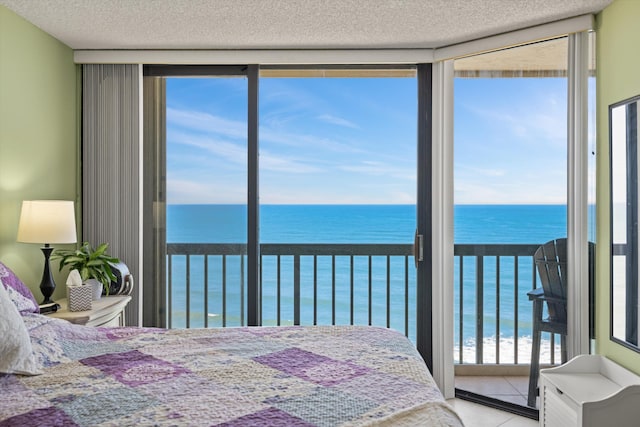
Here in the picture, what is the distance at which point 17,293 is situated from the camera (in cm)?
258

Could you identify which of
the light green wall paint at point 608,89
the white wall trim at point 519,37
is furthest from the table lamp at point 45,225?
the light green wall paint at point 608,89

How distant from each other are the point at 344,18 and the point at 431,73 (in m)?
0.98

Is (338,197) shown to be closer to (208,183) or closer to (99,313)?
(208,183)

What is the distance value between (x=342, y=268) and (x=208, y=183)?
1.42 m

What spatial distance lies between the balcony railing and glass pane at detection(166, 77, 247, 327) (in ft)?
0.04

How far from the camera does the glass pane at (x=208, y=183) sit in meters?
4.06

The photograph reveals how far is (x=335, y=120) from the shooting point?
5.36 metres

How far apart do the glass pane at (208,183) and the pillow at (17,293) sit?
4.88ft

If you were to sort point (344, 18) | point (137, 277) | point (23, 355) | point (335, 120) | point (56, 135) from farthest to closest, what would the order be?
point (335, 120)
point (137, 277)
point (56, 135)
point (344, 18)
point (23, 355)

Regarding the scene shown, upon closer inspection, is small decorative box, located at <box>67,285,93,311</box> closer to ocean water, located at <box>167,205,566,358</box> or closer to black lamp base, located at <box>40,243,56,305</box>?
black lamp base, located at <box>40,243,56,305</box>

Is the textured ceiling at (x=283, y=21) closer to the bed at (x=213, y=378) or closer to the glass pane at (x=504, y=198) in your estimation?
the glass pane at (x=504, y=198)

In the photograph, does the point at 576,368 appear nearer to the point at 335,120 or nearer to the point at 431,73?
the point at 431,73

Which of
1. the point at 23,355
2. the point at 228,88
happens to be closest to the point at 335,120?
the point at 228,88

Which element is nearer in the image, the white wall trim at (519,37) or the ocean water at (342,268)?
the white wall trim at (519,37)
